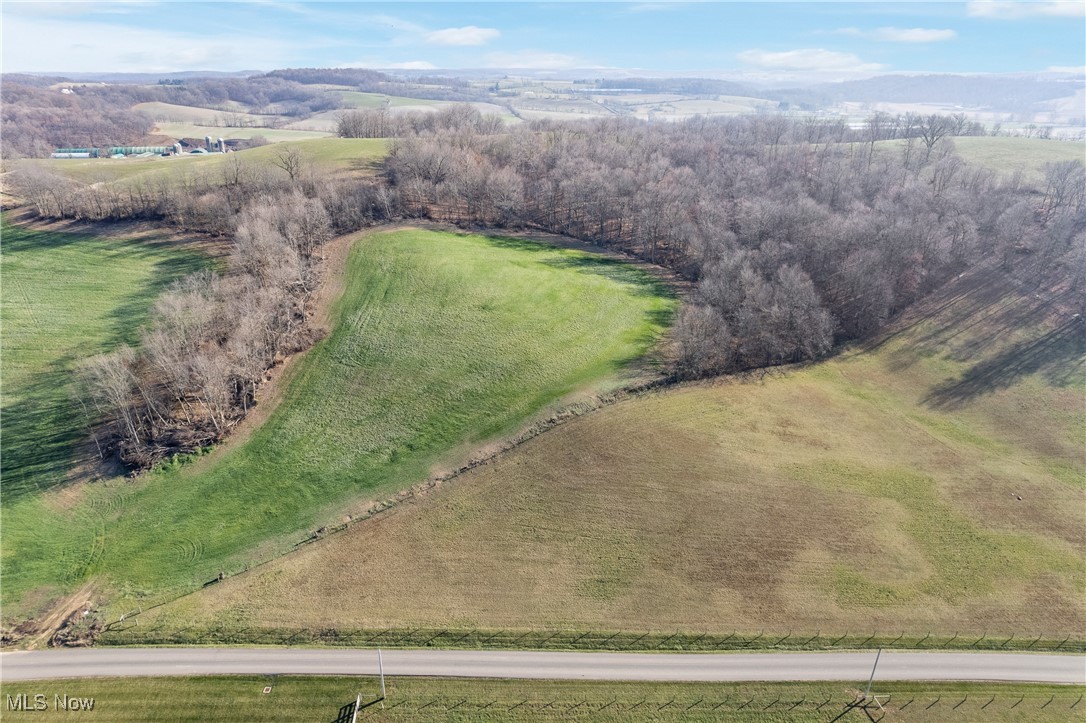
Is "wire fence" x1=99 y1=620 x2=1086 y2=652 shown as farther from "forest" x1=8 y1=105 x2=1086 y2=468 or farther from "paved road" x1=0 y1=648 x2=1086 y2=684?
"forest" x1=8 y1=105 x2=1086 y2=468

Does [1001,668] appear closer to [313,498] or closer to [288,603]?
[288,603]

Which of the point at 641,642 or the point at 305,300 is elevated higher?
the point at 305,300

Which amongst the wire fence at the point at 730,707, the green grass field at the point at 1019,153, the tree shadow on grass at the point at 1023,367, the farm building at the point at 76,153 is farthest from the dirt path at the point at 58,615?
the green grass field at the point at 1019,153

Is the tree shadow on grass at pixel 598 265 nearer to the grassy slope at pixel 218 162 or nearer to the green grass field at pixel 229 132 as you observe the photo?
the grassy slope at pixel 218 162

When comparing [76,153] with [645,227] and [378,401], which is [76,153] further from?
[645,227]

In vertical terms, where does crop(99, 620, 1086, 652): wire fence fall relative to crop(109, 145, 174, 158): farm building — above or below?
below

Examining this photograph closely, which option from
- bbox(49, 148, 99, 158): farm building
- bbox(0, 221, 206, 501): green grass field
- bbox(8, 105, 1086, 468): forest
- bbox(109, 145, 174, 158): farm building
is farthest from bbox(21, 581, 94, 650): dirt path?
bbox(49, 148, 99, 158): farm building

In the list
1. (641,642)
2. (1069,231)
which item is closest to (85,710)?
(641,642)
